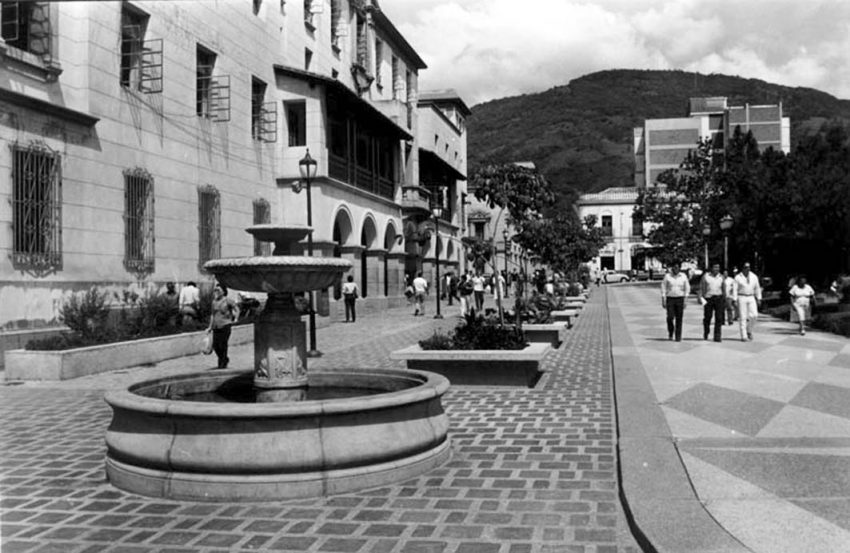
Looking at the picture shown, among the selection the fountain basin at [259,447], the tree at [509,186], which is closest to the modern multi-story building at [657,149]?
the tree at [509,186]

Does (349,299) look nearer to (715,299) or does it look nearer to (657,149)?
(715,299)

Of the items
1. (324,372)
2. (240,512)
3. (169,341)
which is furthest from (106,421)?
(169,341)

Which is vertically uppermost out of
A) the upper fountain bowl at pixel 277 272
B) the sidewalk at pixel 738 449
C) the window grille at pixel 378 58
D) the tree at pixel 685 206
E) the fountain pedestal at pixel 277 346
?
the window grille at pixel 378 58

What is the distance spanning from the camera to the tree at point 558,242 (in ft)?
101

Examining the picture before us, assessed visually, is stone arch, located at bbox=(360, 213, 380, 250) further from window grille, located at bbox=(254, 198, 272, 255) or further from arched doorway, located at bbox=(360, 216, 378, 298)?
window grille, located at bbox=(254, 198, 272, 255)

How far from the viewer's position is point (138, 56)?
19375mm

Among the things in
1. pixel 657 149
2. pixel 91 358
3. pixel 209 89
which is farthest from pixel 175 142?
pixel 657 149

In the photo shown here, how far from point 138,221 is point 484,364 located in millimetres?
11647

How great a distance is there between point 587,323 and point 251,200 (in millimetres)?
11413

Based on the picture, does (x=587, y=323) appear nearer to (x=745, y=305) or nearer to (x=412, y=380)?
(x=745, y=305)

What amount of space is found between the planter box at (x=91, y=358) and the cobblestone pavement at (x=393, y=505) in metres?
3.74

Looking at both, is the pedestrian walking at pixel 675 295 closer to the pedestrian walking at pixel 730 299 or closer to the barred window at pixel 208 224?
the pedestrian walking at pixel 730 299

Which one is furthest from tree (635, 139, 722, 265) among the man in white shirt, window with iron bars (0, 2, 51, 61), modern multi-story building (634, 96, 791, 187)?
modern multi-story building (634, 96, 791, 187)

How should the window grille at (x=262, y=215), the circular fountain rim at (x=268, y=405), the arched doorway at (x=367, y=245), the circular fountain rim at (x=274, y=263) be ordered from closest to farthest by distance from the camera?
1. the circular fountain rim at (x=268, y=405)
2. the circular fountain rim at (x=274, y=263)
3. the window grille at (x=262, y=215)
4. the arched doorway at (x=367, y=245)
